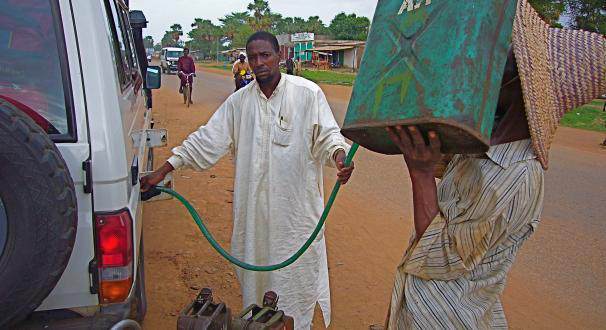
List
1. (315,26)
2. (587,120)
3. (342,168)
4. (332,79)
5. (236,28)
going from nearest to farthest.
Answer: (342,168) → (587,120) → (332,79) → (315,26) → (236,28)

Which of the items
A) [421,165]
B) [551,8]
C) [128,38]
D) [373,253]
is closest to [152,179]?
[421,165]

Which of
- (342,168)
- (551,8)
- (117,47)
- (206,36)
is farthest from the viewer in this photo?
(206,36)

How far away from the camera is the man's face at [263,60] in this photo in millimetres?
2852

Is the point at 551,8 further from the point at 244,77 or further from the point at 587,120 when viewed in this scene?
the point at 244,77

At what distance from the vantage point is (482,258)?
1590 mm

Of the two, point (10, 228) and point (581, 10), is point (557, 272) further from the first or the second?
point (581, 10)

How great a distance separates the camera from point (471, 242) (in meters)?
1.54

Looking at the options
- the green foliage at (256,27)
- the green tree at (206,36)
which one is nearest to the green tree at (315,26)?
the green foliage at (256,27)

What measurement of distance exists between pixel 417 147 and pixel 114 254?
1.23m

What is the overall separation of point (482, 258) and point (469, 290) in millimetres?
149

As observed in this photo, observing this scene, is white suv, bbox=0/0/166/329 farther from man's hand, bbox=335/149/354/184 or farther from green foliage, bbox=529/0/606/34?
green foliage, bbox=529/0/606/34

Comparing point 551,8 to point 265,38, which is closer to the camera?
point 265,38

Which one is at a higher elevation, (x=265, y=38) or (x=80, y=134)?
(x=265, y=38)

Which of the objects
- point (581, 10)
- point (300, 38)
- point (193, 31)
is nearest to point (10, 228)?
point (581, 10)
